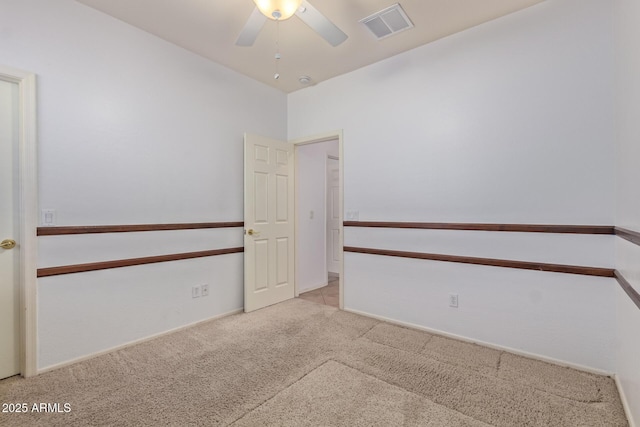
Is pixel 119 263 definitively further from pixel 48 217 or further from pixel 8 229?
pixel 8 229

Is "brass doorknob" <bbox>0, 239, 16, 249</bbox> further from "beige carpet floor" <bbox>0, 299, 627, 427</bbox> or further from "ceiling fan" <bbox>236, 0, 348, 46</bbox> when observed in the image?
"ceiling fan" <bbox>236, 0, 348, 46</bbox>

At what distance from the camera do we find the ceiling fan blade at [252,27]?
68.1 inches

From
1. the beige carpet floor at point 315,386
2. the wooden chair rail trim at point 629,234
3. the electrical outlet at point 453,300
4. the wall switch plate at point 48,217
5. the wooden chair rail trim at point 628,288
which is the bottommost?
the beige carpet floor at point 315,386

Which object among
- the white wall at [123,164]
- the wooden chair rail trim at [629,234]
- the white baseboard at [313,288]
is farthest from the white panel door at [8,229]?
the wooden chair rail trim at [629,234]

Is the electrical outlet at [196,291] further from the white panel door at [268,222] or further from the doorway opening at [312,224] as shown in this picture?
the doorway opening at [312,224]

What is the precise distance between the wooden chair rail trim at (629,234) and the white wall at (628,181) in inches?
1.2

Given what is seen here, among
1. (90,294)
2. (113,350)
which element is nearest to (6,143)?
(90,294)

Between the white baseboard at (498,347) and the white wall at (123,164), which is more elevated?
the white wall at (123,164)

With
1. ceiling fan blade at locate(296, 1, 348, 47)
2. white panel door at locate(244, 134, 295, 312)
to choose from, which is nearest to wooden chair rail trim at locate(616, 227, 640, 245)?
ceiling fan blade at locate(296, 1, 348, 47)

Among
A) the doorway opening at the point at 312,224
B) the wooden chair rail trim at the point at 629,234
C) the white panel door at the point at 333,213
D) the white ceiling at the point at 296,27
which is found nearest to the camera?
the wooden chair rail trim at the point at 629,234

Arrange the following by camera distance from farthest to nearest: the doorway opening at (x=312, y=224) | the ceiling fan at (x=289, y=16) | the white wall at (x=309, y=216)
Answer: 1. the white wall at (x=309, y=216)
2. the doorway opening at (x=312, y=224)
3. the ceiling fan at (x=289, y=16)

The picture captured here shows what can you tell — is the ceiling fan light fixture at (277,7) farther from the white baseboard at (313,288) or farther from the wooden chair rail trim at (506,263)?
the white baseboard at (313,288)

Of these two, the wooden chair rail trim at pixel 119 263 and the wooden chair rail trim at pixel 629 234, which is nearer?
the wooden chair rail trim at pixel 629 234

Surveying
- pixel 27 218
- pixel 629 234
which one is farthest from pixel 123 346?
pixel 629 234
